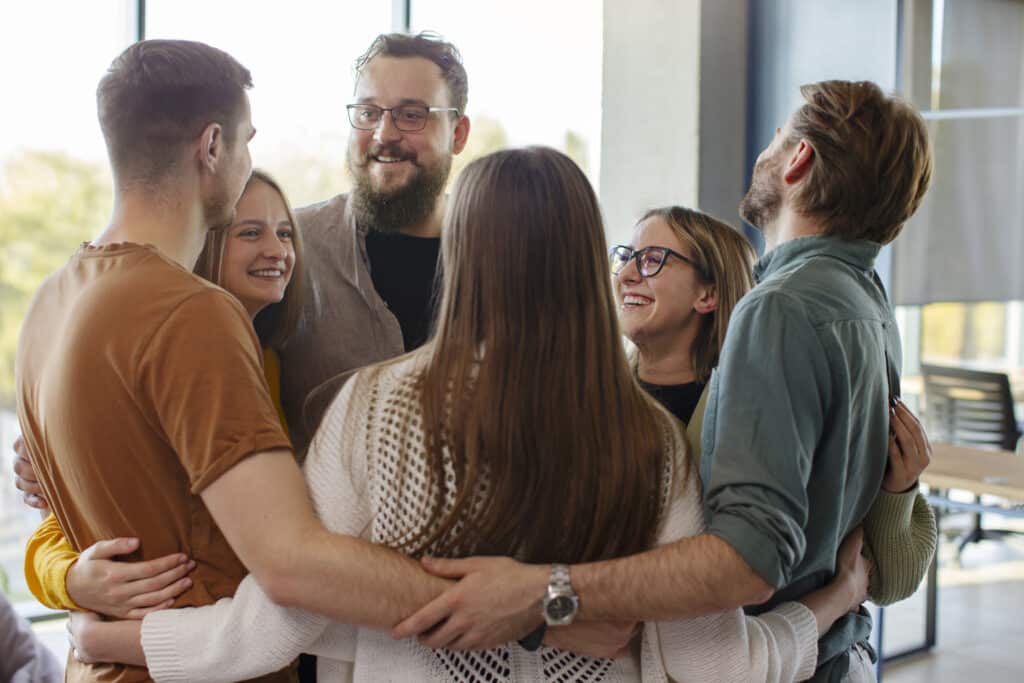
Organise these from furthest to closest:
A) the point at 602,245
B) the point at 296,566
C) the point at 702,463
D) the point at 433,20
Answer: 1. the point at 433,20
2. the point at 702,463
3. the point at 602,245
4. the point at 296,566

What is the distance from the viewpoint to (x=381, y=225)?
2.30m

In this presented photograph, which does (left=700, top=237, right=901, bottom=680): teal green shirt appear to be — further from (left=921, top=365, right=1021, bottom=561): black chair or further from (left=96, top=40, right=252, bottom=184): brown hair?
(left=921, top=365, right=1021, bottom=561): black chair

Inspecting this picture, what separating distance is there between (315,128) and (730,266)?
3.16m

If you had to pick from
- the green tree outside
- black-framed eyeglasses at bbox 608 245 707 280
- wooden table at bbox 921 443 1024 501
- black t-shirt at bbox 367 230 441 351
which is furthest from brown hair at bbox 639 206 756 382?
the green tree outside

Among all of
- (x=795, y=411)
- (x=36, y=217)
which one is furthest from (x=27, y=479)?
(x=36, y=217)

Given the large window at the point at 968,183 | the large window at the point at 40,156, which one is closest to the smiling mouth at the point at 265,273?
the large window at the point at 40,156

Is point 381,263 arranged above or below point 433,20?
below

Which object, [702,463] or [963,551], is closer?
[702,463]

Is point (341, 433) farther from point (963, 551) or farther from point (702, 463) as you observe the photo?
point (963, 551)

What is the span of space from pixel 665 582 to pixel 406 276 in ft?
3.75

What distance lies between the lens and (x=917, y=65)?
4.35 metres

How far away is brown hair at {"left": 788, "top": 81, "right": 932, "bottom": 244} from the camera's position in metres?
1.58

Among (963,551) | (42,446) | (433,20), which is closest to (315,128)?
(433,20)

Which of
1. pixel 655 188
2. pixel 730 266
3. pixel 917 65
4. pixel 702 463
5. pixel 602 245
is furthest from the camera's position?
pixel 655 188
